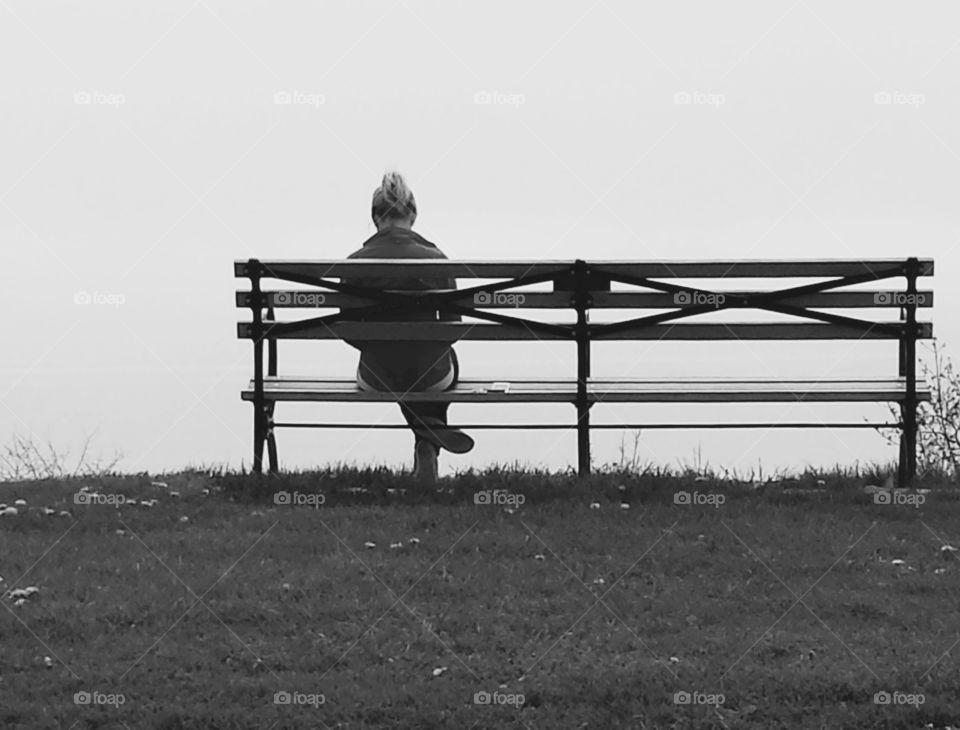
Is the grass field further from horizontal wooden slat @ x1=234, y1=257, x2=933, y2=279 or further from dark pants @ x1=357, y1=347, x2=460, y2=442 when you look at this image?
horizontal wooden slat @ x1=234, y1=257, x2=933, y2=279

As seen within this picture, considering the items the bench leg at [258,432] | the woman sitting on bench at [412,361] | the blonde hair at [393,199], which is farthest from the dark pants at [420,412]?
the blonde hair at [393,199]

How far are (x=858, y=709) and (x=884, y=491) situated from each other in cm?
326

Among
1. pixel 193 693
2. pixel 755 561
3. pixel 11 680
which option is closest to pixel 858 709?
pixel 755 561

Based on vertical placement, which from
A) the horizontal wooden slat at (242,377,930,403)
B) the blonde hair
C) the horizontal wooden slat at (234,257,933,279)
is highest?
the blonde hair

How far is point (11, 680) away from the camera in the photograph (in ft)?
18.7

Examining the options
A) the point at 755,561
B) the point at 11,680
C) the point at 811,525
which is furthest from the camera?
the point at 811,525

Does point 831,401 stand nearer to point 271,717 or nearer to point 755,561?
point 755,561

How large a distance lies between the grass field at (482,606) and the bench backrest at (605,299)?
0.88m

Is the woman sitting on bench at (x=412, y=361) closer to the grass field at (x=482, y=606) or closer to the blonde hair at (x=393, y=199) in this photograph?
the blonde hair at (x=393, y=199)

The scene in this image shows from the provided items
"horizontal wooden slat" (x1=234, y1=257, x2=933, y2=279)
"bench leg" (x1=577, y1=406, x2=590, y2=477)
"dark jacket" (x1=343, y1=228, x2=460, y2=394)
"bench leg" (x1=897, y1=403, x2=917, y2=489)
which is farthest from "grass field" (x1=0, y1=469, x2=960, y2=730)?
"horizontal wooden slat" (x1=234, y1=257, x2=933, y2=279)

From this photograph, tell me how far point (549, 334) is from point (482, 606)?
2.89m

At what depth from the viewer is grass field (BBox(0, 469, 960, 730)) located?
544 centimetres

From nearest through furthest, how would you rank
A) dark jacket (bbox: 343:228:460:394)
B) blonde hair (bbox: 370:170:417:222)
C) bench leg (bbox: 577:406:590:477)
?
bench leg (bbox: 577:406:590:477)
dark jacket (bbox: 343:228:460:394)
blonde hair (bbox: 370:170:417:222)

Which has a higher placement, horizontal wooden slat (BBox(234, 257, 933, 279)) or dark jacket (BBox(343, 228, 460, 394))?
horizontal wooden slat (BBox(234, 257, 933, 279))
